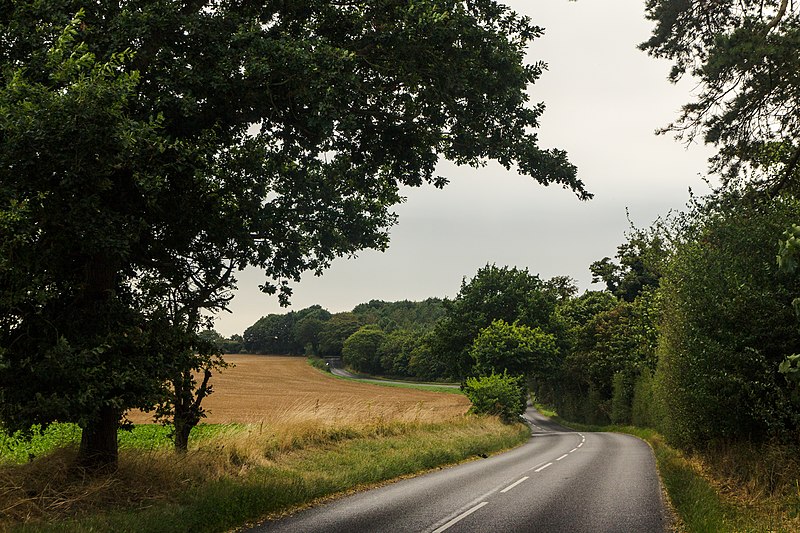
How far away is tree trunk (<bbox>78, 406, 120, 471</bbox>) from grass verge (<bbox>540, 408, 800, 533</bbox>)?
9.80 m

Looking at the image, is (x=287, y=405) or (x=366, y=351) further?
(x=366, y=351)

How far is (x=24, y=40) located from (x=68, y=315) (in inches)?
173

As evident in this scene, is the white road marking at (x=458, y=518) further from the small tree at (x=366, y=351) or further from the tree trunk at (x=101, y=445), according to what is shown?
the small tree at (x=366, y=351)

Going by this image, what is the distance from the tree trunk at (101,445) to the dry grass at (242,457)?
0.21 metres

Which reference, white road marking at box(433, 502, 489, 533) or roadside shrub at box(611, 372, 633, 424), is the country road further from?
roadside shrub at box(611, 372, 633, 424)

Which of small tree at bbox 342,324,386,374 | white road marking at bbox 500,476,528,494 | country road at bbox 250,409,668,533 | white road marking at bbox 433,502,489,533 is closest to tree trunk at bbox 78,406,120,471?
country road at bbox 250,409,668,533

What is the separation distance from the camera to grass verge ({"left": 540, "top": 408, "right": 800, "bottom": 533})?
9117 mm

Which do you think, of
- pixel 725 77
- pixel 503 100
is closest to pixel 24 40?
pixel 503 100

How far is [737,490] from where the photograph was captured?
40.8ft

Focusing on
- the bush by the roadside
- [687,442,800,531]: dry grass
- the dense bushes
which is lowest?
the bush by the roadside

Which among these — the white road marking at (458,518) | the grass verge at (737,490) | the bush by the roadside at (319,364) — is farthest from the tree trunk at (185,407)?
the bush by the roadside at (319,364)

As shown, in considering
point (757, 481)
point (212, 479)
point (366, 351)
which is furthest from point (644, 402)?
point (366, 351)

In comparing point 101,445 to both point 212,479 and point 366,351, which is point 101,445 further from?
point 366,351

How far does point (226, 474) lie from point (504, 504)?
19.1 ft
